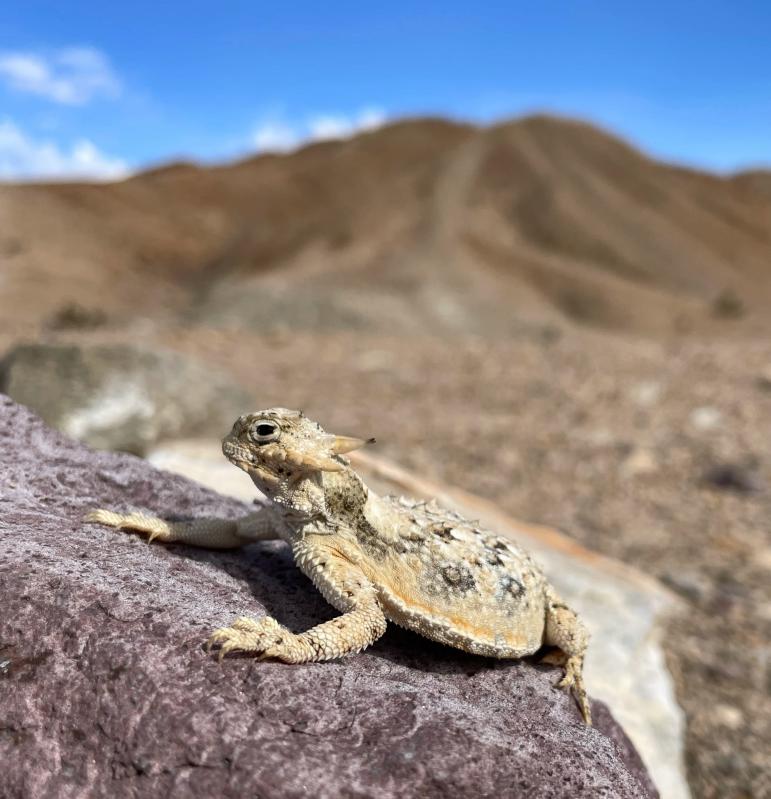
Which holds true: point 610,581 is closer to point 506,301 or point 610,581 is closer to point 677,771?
point 677,771

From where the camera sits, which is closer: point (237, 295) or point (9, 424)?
point (9, 424)

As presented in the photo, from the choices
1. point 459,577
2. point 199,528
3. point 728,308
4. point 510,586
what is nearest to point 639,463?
point 510,586

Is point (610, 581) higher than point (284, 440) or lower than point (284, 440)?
lower

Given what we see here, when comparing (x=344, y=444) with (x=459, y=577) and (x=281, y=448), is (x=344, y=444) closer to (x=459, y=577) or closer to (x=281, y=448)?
(x=281, y=448)

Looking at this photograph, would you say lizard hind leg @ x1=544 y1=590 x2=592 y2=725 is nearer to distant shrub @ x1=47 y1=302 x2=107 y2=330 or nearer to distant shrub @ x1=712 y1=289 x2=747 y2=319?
distant shrub @ x1=47 y1=302 x2=107 y2=330

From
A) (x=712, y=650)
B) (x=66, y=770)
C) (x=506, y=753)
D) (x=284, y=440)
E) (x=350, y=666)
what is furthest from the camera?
(x=712, y=650)

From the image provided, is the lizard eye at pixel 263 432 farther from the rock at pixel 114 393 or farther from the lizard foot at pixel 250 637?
the rock at pixel 114 393

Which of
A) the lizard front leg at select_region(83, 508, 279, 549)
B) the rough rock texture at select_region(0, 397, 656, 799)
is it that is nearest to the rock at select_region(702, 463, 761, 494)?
the rough rock texture at select_region(0, 397, 656, 799)

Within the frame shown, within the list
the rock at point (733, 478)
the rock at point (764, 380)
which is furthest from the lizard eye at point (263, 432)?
the rock at point (764, 380)

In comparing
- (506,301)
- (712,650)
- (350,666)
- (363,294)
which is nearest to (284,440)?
(350,666)
